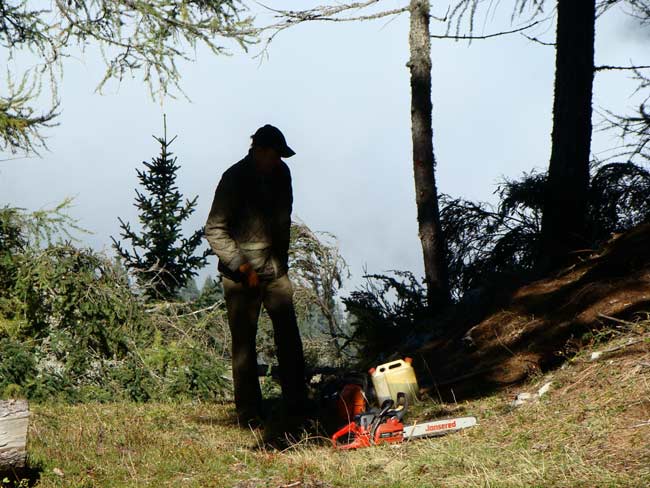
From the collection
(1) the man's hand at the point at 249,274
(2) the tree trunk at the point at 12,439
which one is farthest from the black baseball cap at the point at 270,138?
(2) the tree trunk at the point at 12,439

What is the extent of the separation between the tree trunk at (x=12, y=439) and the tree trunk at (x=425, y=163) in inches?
321

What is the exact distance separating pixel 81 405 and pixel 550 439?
19.6ft

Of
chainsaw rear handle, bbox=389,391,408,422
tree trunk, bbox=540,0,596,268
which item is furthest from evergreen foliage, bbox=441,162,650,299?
chainsaw rear handle, bbox=389,391,408,422

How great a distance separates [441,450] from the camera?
691cm

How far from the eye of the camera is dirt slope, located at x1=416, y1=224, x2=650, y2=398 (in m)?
9.14

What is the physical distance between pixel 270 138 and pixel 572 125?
17.7 ft

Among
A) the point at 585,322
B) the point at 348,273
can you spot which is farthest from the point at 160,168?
the point at 585,322

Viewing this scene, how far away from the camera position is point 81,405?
34.5ft

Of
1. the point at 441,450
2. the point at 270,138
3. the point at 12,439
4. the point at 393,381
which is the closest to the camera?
the point at 12,439

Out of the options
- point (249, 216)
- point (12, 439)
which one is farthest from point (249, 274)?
point (12, 439)

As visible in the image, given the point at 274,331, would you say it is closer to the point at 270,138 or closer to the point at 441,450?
the point at 270,138

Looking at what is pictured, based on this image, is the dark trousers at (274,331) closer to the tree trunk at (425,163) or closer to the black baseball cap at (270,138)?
the black baseball cap at (270,138)

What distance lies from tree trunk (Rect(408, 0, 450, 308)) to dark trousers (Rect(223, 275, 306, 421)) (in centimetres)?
507

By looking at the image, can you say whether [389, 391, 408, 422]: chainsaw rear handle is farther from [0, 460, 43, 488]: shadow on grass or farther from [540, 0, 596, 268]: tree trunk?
[540, 0, 596, 268]: tree trunk
